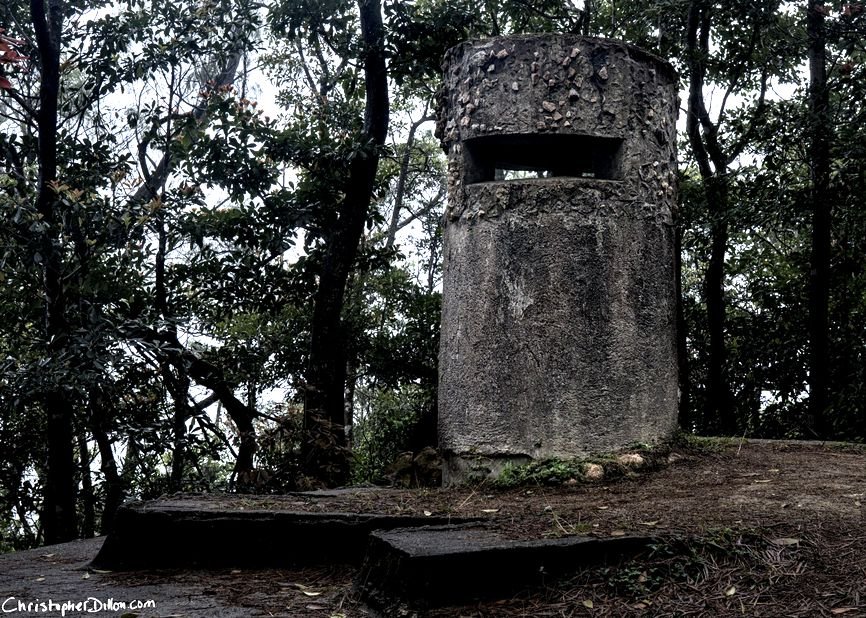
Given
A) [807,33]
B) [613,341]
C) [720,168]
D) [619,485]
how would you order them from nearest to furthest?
[619,485], [613,341], [807,33], [720,168]

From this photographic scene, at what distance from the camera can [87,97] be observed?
8.74 m

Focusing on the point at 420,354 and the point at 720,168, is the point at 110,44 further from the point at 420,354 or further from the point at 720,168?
the point at 720,168

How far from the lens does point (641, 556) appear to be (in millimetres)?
3889

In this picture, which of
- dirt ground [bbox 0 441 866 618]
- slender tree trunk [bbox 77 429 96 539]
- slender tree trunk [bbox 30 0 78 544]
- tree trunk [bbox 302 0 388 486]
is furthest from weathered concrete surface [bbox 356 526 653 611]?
slender tree trunk [bbox 77 429 96 539]

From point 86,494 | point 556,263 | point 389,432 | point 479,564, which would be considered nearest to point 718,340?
point 389,432

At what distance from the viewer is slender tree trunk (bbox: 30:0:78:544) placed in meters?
7.35

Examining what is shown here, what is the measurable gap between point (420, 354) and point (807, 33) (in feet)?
17.9

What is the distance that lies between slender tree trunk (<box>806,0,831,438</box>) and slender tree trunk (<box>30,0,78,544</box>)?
6.84m

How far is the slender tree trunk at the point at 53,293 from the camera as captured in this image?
735 centimetres

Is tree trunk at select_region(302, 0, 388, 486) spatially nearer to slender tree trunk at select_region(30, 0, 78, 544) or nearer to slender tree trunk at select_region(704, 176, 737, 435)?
slender tree trunk at select_region(30, 0, 78, 544)

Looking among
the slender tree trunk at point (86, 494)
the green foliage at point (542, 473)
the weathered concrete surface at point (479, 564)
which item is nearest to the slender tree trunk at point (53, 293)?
the slender tree trunk at point (86, 494)

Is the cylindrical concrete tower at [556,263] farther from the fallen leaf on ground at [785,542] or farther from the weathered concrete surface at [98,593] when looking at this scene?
the weathered concrete surface at [98,593]

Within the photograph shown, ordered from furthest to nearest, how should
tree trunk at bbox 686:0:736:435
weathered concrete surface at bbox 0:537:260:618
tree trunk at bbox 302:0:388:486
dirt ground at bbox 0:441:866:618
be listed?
tree trunk at bbox 686:0:736:435 → tree trunk at bbox 302:0:388:486 → weathered concrete surface at bbox 0:537:260:618 → dirt ground at bbox 0:441:866:618

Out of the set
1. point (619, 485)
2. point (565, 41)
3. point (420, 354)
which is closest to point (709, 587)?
point (619, 485)
